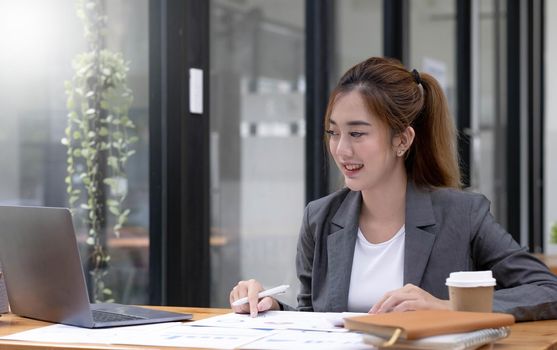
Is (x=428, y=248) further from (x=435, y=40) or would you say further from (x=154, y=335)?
(x=435, y=40)

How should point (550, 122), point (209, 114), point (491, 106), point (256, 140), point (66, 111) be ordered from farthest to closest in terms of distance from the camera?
point (550, 122), point (491, 106), point (256, 140), point (209, 114), point (66, 111)

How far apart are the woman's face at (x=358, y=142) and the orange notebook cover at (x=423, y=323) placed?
29.9 inches

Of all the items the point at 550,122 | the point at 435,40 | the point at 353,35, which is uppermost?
the point at 435,40

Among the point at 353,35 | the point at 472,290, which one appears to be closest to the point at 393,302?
the point at 472,290

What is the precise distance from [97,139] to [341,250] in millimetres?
1018

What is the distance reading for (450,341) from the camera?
156 centimetres

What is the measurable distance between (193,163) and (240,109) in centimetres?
66

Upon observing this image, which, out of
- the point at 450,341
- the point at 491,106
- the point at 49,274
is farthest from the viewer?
the point at 491,106

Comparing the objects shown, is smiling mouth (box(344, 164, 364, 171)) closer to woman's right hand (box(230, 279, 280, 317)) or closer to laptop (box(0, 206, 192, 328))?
woman's right hand (box(230, 279, 280, 317))

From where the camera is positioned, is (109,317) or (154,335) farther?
(109,317)

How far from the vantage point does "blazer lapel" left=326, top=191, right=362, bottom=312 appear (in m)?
2.46

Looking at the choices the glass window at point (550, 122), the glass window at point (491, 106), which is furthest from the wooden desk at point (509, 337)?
the glass window at point (550, 122)

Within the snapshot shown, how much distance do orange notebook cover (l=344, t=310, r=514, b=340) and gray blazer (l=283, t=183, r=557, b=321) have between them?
48cm

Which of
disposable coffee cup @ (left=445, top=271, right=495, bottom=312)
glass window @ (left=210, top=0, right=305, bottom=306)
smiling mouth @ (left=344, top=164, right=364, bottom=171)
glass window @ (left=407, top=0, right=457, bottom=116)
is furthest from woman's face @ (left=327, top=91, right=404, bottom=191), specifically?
glass window @ (left=407, top=0, right=457, bottom=116)
